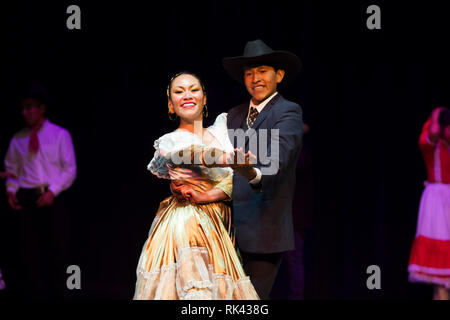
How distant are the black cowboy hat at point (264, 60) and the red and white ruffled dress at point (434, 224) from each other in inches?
75.8

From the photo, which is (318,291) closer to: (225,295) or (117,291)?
(117,291)

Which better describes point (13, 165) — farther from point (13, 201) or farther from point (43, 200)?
point (43, 200)

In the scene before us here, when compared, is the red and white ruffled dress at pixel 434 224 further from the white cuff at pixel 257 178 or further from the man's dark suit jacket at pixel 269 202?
the white cuff at pixel 257 178

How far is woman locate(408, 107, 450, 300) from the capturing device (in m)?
4.46

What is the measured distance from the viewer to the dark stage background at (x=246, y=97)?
14.4 ft

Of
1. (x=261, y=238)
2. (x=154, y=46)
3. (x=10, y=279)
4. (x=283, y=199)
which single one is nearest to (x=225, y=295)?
(x=261, y=238)

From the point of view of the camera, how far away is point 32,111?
16.5ft

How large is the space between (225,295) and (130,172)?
249cm

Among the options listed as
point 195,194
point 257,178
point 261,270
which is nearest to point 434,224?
point 261,270

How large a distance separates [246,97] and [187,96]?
196 centimetres

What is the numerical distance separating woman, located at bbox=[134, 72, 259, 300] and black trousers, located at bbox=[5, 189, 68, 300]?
227 centimetres

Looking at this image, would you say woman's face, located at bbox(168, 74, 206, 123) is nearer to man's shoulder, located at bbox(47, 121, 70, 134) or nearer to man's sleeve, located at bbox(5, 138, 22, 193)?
man's shoulder, located at bbox(47, 121, 70, 134)

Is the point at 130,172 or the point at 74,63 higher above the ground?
the point at 74,63

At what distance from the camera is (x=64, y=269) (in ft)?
16.0
